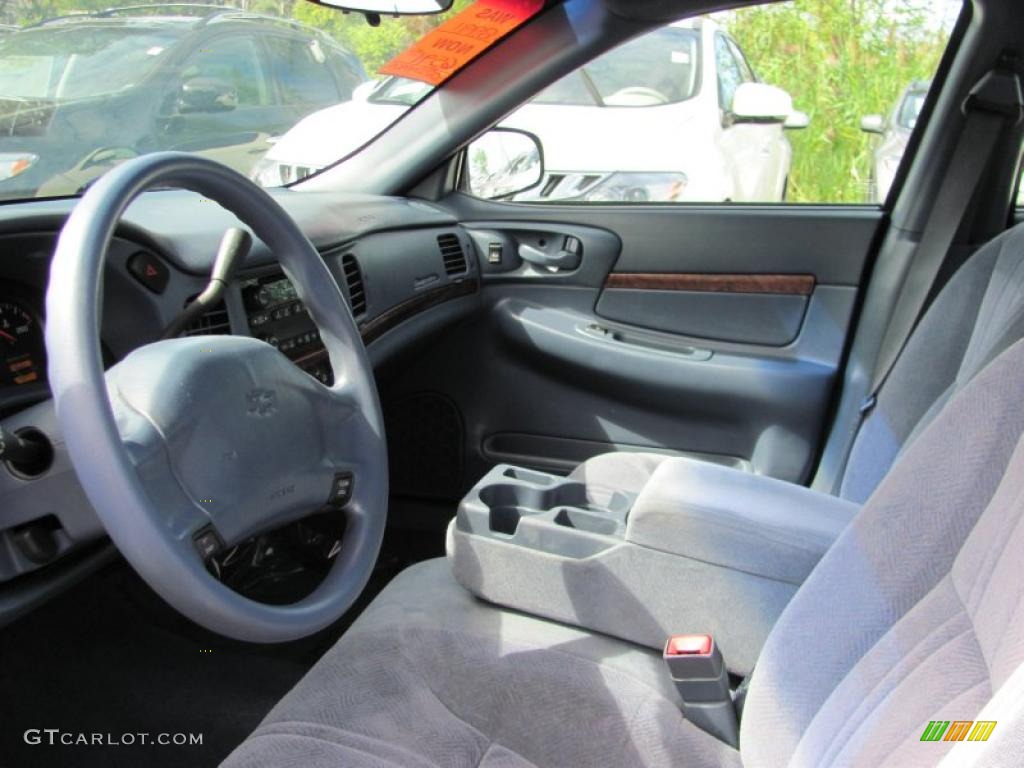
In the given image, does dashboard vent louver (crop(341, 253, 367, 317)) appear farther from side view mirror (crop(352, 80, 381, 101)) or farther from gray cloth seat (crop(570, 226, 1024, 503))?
gray cloth seat (crop(570, 226, 1024, 503))

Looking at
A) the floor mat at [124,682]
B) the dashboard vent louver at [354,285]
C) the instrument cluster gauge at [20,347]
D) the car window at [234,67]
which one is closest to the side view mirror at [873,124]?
the dashboard vent louver at [354,285]

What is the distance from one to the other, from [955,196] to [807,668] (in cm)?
147

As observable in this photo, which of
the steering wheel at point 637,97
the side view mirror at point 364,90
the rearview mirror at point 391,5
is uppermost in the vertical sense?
the rearview mirror at point 391,5

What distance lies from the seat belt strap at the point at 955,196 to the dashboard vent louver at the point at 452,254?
1026 mm

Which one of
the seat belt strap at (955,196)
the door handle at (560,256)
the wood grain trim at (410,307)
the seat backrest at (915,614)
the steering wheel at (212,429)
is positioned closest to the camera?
the seat backrest at (915,614)

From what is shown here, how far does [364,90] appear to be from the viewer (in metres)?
2.38

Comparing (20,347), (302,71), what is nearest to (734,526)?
(20,347)

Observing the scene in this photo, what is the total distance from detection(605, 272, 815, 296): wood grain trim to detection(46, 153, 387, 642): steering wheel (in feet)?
4.27

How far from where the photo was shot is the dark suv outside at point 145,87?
63.9 inches

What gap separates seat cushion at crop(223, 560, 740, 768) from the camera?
1167mm

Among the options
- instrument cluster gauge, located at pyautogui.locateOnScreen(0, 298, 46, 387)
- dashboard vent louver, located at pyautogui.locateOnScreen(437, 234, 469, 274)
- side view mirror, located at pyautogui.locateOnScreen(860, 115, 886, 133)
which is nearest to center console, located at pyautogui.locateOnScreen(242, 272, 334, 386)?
instrument cluster gauge, located at pyautogui.locateOnScreen(0, 298, 46, 387)

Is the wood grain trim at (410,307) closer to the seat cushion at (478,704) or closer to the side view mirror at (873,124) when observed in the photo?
the seat cushion at (478,704)

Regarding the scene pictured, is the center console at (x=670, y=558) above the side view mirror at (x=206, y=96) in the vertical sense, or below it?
below

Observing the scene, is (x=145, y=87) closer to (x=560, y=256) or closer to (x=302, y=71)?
(x=302, y=71)
